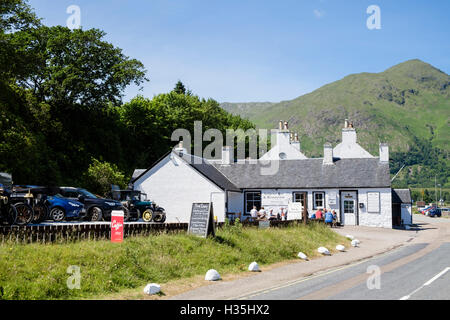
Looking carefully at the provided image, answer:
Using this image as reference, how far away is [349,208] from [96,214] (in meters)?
24.4

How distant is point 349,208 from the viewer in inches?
1567

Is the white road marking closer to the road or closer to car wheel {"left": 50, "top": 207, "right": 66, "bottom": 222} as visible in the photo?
the road

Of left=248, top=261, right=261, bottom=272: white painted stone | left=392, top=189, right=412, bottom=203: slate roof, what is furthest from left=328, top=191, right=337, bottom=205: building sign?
left=248, top=261, right=261, bottom=272: white painted stone

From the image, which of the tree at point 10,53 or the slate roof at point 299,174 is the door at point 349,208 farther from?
the tree at point 10,53

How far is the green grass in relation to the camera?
10.9 metres

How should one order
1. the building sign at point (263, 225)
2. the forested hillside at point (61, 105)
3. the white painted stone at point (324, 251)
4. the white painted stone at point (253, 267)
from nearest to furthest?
1. the white painted stone at point (253, 267)
2. the white painted stone at point (324, 251)
3. the building sign at point (263, 225)
4. the forested hillside at point (61, 105)

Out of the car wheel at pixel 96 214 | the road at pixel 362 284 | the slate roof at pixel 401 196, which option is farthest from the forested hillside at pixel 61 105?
the slate roof at pixel 401 196

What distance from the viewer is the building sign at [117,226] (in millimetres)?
14352

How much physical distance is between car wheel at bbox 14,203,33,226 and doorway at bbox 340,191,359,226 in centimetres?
2938

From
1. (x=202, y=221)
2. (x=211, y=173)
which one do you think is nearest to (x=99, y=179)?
(x=211, y=173)

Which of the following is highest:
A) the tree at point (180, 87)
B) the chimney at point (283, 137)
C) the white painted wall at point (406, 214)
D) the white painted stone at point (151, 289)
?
the tree at point (180, 87)

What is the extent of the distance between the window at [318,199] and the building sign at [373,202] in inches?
157

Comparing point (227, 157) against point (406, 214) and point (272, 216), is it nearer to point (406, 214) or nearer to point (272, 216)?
point (272, 216)
